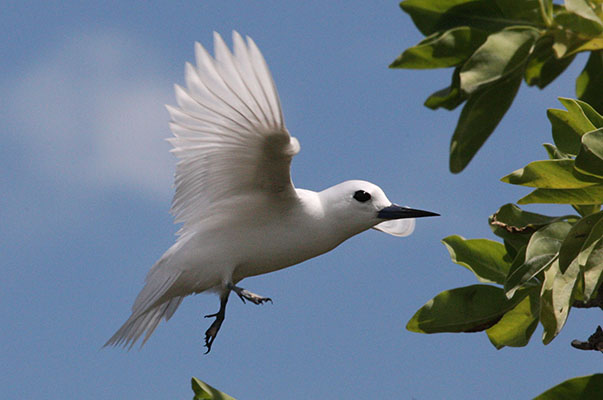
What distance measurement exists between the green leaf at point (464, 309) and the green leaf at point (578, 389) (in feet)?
1.68

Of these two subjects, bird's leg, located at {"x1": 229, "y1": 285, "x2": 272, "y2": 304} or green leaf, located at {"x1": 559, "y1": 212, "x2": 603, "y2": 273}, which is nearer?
green leaf, located at {"x1": 559, "y1": 212, "x2": 603, "y2": 273}

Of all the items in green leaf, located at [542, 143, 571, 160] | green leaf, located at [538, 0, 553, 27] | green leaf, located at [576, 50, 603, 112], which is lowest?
green leaf, located at [542, 143, 571, 160]

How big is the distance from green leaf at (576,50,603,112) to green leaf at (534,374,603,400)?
1.07 metres

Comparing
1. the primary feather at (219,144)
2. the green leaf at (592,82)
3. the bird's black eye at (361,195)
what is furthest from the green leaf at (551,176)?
the bird's black eye at (361,195)

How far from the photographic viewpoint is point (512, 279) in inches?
95.1

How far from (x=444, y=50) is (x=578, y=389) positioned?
104cm

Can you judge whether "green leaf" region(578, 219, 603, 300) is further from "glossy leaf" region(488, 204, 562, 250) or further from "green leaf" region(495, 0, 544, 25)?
"green leaf" region(495, 0, 544, 25)

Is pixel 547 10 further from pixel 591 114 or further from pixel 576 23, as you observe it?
pixel 591 114

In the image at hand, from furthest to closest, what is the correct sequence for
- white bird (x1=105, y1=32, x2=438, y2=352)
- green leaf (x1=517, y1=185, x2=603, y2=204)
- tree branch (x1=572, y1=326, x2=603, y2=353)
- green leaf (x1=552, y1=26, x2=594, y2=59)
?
1. white bird (x1=105, y1=32, x2=438, y2=352)
2. tree branch (x1=572, y1=326, x2=603, y2=353)
3. green leaf (x1=517, y1=185, x2=603, y2=204)
4. green leaf (x1=552, y1=26, x2=594, y2=59)

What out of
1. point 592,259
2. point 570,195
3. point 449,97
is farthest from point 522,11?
point 592,259

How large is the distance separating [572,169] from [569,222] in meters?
0.33

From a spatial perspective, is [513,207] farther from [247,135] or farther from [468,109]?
[247,135]

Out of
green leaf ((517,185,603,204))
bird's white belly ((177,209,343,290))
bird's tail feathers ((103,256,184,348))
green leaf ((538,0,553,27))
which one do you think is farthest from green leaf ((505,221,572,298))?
bird's tail feathers ((103,256,184,348))

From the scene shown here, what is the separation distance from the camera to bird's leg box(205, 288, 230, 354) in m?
4.68
